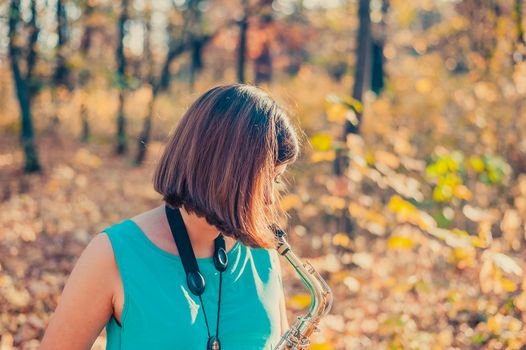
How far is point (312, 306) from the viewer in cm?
225

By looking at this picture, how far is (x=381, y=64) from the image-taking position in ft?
55.5

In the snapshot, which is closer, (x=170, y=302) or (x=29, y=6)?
(x=170, y=302)

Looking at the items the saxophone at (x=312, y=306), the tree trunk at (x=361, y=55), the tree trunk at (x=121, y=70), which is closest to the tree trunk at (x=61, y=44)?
the tree trunk at (x=121, y=70)

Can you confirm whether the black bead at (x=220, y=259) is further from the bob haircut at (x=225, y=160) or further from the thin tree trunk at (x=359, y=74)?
the thin tree trunk at (x=359, y=74)

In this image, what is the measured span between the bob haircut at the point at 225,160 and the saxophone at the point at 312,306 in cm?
14

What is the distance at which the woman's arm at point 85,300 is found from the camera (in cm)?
166

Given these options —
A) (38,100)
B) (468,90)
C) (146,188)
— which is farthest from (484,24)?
(38,100)

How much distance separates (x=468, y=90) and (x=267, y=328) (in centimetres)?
924

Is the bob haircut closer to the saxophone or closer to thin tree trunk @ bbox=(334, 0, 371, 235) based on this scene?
the saxophone

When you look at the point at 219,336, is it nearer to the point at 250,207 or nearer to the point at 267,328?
the point at 267,328

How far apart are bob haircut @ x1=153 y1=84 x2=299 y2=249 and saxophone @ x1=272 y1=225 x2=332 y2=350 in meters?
0.14

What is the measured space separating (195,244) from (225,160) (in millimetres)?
327

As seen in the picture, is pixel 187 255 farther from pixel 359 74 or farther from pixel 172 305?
pixel 359 74

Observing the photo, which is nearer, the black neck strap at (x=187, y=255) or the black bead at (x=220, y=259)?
the black neck strap at (x=187, y=255)
